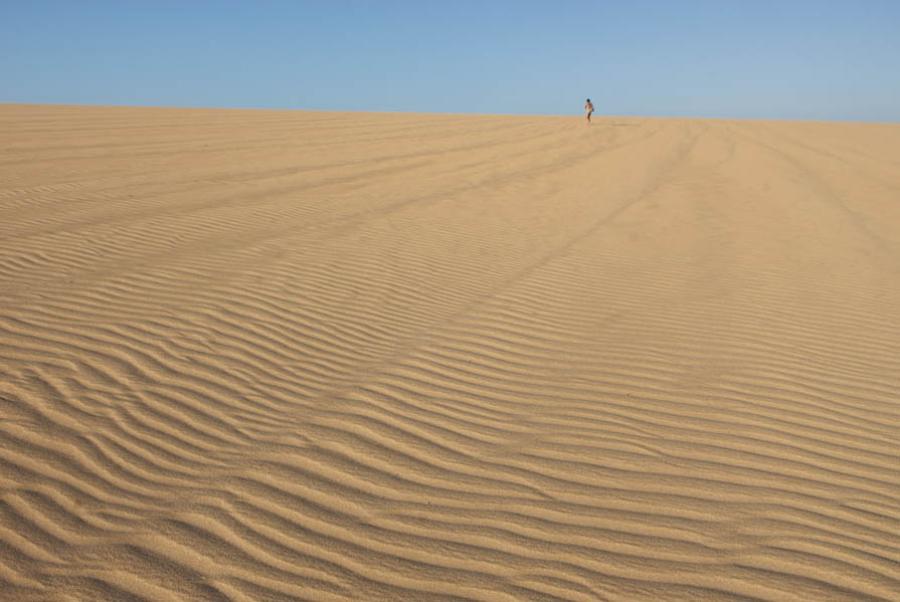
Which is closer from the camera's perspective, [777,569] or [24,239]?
[777,569]

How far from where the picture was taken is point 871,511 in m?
3.24

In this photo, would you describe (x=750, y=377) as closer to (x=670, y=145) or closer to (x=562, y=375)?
(x=562, y=375)

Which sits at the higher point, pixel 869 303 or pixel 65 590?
pixel 869 303

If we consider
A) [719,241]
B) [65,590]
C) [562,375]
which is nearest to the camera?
[65,590]

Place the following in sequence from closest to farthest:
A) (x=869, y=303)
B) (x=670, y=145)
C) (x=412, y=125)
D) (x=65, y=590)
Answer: (x=65, y=590) → (x=869, y=303) → (x=670, y=145) → (x=412, y=125)

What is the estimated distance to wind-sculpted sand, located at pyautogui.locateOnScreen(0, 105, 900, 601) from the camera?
2.82 m

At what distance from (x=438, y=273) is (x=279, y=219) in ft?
10.0

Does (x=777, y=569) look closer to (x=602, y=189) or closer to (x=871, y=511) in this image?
(x=871, y=511)

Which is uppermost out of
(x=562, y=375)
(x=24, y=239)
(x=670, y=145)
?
(x=670, y=145)

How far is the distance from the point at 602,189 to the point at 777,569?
10934mm

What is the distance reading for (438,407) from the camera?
13.8ft

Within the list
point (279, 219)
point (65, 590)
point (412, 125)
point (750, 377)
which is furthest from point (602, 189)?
point (412, 125)

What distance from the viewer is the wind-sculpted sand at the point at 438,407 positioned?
9.26 feet

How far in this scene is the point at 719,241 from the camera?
902 cm
